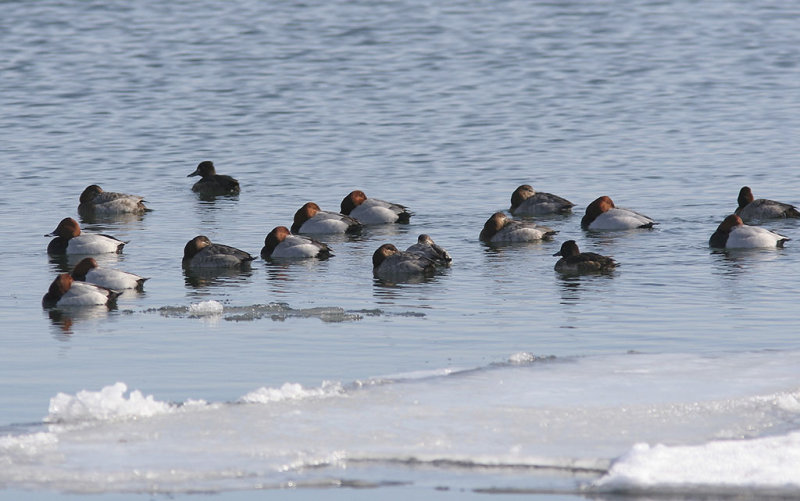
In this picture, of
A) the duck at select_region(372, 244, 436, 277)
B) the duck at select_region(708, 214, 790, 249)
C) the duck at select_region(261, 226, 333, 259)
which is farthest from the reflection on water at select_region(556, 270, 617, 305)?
the duck at select_region(261, 226, 333, 259)

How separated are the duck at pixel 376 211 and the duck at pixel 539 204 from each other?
2.04 m

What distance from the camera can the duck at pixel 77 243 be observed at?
22844 mm

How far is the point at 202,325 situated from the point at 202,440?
17.7 feet

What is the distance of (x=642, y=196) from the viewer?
1078 inches

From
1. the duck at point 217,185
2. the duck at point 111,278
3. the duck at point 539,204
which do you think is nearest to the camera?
the duck at point 111,278

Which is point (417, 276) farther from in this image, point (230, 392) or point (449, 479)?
point (449, 479)

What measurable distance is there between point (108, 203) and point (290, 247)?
5.96 metres

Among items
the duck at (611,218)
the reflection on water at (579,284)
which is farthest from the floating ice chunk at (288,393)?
the duck at (611,218)

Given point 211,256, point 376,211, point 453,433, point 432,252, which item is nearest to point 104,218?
point 376,211

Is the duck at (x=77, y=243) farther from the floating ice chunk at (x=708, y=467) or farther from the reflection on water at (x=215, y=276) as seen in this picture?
the floating ice chunk at (x=708, y=467)

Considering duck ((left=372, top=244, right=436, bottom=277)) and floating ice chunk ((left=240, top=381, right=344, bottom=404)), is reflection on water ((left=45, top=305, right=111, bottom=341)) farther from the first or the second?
floating ice chunk ((left=240, top=381, right=344, bottom=404))

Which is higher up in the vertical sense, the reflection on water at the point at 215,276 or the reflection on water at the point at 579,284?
the reflection on water at the point at 215,276

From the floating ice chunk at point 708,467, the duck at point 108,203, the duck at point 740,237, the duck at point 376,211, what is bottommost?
the floating ice chunk at point 708,467

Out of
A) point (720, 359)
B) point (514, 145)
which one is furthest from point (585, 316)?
point (514, 145)
